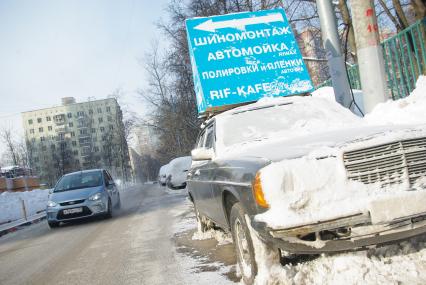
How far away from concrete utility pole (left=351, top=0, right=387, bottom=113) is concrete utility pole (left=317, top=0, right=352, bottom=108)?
5.74ft

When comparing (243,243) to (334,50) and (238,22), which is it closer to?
(334,50)

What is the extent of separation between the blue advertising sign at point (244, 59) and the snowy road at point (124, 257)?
8.74ft

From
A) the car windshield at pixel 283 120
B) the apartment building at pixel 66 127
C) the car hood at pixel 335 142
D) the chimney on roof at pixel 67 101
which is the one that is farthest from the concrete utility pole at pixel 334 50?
the chimney on roof at pixel 67 101

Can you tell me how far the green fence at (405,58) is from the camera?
760cm

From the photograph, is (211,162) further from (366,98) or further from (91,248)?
(91,248)

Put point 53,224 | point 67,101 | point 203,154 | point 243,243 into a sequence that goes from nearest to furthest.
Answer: point 243,243 → point 203,154 → point 53,224 → point 67,101

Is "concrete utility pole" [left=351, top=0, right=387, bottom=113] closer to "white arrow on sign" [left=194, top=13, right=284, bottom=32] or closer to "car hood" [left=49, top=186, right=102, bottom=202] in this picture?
"white arrow on sign" [left=194, top=13, right=284, bottom=32]

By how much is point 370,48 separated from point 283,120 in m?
2.01

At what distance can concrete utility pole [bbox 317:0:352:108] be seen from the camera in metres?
7.60

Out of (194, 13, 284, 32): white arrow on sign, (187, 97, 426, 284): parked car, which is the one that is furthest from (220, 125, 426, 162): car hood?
(194, 13, 284, 32): white arrow on sign

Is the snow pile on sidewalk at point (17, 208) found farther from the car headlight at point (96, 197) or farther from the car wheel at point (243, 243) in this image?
the car wheel at point (243, 243)

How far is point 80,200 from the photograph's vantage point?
414 inches

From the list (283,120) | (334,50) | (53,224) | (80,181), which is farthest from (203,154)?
(80,181)

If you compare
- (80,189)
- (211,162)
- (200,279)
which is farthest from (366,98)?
(80,189)
